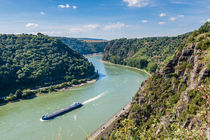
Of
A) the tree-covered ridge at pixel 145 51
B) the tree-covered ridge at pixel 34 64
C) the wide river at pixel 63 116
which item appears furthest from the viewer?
the tree-covered ridge at pixel 145 51

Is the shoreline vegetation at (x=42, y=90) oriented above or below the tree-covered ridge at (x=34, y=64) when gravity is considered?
below

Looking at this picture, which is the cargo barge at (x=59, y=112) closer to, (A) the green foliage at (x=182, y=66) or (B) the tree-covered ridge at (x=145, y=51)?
(A) the green foliage at (x=182, y=66)

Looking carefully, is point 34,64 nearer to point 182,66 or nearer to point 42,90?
point 42,90

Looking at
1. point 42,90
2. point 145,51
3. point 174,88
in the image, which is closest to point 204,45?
point 174,88

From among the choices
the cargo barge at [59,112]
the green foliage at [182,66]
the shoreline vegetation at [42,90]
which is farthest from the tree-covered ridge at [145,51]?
the green foliage at [182,66]

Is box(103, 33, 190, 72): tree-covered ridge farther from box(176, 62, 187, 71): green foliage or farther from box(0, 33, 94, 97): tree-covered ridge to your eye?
box(176, 62, 187, 71): green foliage

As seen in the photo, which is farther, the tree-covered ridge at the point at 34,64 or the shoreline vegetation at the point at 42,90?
the tree-covered ridge at the point at 34,64

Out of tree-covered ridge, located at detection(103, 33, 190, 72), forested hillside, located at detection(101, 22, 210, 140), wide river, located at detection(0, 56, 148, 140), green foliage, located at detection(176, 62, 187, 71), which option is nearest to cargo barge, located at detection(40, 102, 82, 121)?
wide river, located at detection(0, 56, 148, 140)

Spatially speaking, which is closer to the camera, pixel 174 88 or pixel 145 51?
pixel 174 88
